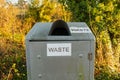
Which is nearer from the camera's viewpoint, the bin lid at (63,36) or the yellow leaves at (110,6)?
the bin lid at (63,36)

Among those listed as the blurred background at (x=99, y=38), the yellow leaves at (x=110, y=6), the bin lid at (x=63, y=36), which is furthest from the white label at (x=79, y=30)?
the yellow leaves at (x=110, y=6)

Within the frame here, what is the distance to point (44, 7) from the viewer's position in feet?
45.9

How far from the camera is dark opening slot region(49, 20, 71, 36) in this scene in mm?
3023

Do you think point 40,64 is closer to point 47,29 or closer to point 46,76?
point 46,76

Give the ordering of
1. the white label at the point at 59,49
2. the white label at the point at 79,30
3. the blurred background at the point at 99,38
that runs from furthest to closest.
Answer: the blurred background at the point at 99,38
the white label at the point at 79,30
the white label at the point at 59,49

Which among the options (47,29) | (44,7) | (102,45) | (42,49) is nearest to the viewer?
(42,49)

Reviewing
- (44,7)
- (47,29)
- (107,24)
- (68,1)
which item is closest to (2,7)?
(68,1)

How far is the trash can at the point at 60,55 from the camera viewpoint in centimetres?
276

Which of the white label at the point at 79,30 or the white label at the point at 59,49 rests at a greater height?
the white label at the point at 79,30

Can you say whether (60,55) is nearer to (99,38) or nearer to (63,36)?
(63,36)

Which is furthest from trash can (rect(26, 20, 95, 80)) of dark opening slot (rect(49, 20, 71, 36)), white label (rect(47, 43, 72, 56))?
dark opening slot (rect(49, 20, 71, 36))

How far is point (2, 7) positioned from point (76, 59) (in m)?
6.44

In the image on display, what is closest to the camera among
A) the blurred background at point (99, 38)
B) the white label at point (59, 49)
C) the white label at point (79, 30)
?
the white label at point (59, 49)

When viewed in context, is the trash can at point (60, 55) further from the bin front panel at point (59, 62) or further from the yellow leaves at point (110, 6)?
the yellow leaves at point (110, 6)
